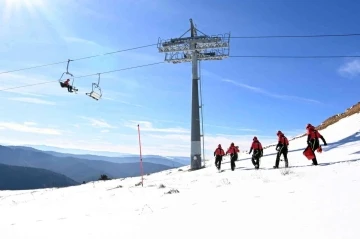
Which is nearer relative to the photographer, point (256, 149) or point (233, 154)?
point (256, 149)

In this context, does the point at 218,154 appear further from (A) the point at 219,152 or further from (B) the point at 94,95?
(B) the point at 94,95

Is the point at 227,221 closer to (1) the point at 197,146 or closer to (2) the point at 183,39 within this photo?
(1) the point at 197,146

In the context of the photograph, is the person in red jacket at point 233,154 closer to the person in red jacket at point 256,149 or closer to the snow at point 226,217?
the person in red jacket at point 256,149

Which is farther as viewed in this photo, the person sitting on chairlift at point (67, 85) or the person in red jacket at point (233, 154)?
the person sitting on chairlift at point (67, 85)

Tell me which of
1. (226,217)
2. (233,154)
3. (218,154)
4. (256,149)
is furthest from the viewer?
(218,154)

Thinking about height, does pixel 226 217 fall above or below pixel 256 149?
below

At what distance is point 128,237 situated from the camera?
682cm

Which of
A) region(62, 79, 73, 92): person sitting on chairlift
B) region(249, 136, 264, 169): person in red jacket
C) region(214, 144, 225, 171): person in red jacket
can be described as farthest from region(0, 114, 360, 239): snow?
region(62, 79, 73, 92): person sitting on chairlift

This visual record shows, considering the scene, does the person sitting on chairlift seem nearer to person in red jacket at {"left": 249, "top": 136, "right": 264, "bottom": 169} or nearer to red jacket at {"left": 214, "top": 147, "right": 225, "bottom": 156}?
red jacket at {"left": 214, "top": 147, "right": 225, "bottom": 156}

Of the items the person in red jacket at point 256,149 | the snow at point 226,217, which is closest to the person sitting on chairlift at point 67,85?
the person in red jacket at point 256,149

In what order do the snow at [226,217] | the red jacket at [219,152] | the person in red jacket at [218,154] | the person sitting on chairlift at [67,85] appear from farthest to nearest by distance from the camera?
1. the red jacket at [219,152]
2. the person in red jacket at [218,154]
3. the person sitting on chairlift at [67,85]
4. the snow at [226,217]

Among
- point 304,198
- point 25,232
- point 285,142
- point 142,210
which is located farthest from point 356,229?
point 285,142

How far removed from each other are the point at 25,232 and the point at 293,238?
667cm

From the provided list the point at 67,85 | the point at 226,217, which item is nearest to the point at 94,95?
the point at 67,85
